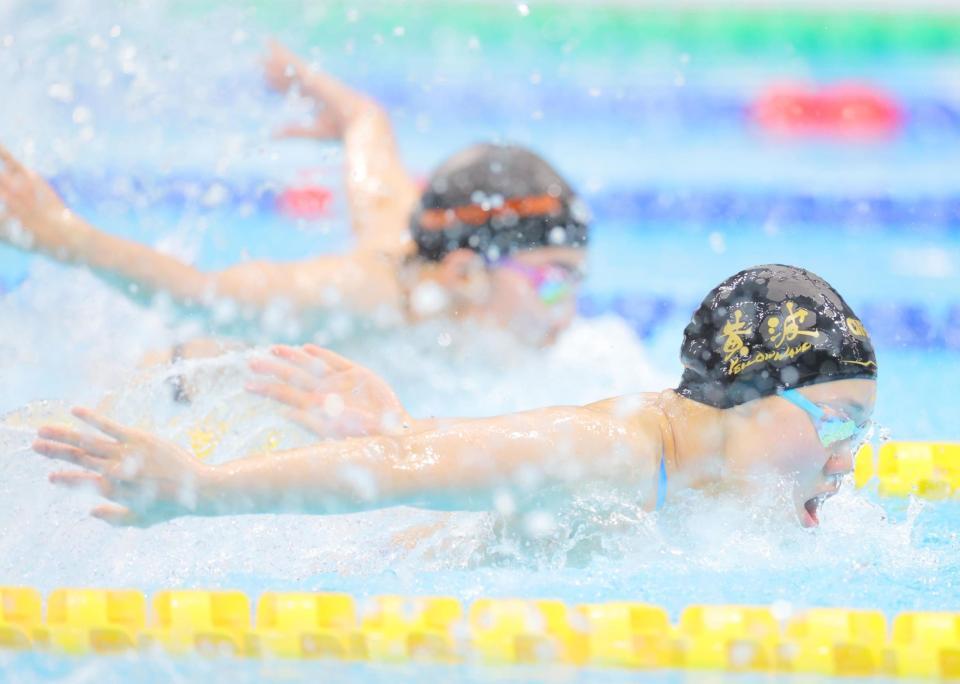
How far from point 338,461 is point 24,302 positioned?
2.07m

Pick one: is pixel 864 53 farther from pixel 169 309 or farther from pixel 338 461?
pixel 338 461

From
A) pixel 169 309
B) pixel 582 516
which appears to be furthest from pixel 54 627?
pixel 169 309

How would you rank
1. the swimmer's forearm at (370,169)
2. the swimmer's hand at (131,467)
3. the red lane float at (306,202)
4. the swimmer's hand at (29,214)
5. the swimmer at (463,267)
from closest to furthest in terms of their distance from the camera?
the swimmer's hand at (131,467) → the swimmer's hand at (29,214) → the swimmer at (463,267) → the swimmer's forearm at (370,169) → the red lane float at (306,202)

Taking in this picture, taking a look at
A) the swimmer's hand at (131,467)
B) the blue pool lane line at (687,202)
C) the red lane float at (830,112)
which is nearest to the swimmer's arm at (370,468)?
the swimmer's hand at (131,467)

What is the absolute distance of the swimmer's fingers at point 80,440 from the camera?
2.04m

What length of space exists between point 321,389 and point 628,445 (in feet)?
1.99

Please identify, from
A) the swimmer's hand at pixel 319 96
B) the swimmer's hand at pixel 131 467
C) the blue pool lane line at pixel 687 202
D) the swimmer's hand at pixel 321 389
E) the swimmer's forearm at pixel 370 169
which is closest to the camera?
the swimmer's hand at pixel 131 467

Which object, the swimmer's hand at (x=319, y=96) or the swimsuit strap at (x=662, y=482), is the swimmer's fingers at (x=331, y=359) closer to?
the swimsuit strap at (x=662, y=482)

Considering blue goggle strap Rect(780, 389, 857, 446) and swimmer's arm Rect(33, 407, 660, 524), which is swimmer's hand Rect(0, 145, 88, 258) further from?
blue goggle strap Rect(780, 389, 857, 446)

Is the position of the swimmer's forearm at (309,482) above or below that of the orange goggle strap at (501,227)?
below

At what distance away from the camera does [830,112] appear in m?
6.04

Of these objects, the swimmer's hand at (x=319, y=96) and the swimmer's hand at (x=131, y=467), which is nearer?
the swimmer's hand at (x=131, y=467)

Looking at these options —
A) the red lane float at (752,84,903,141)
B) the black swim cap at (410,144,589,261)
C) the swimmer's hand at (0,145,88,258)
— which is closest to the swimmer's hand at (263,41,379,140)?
the black swim cap at (410,144,589,261)

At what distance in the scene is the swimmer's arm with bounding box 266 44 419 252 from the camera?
4039 millimetres
